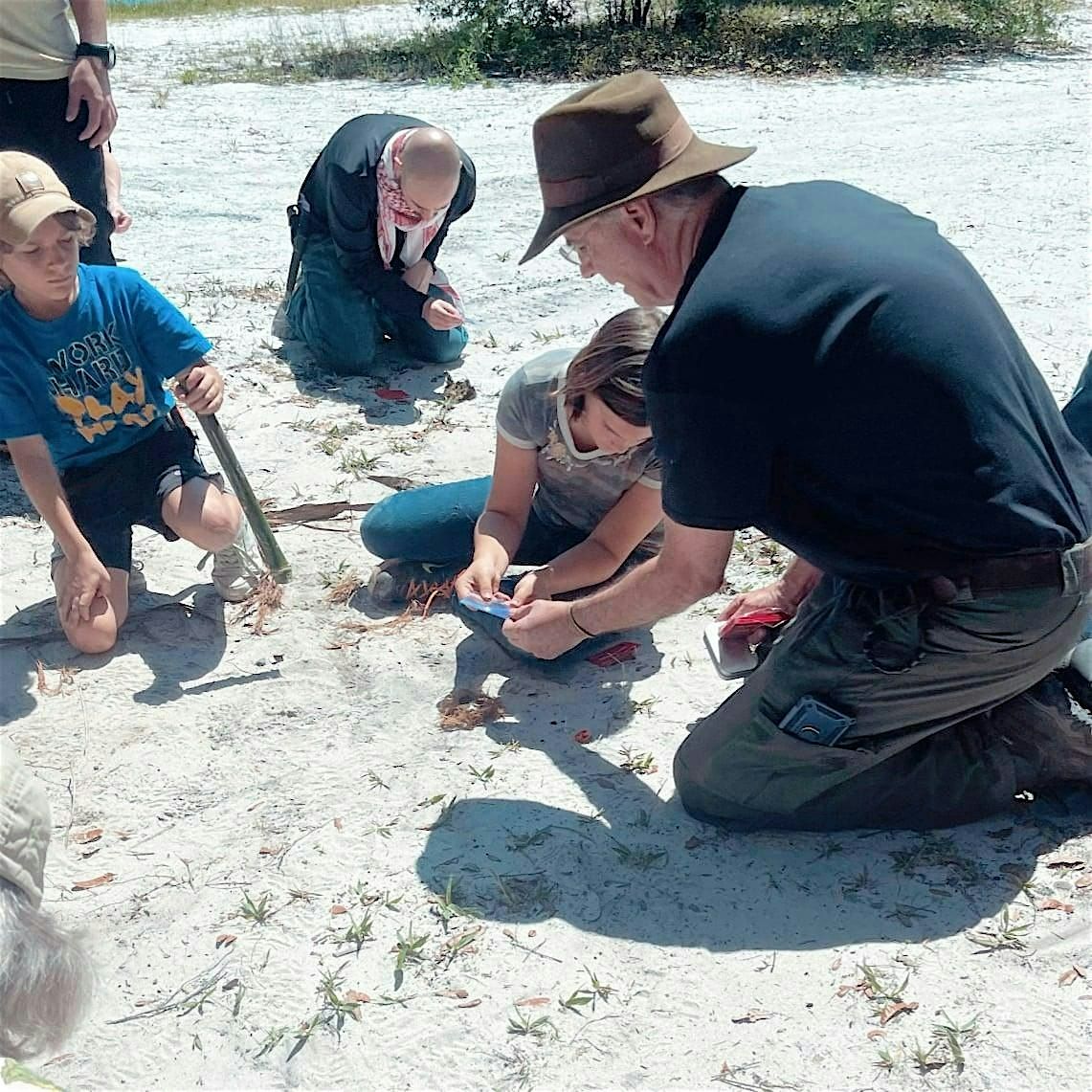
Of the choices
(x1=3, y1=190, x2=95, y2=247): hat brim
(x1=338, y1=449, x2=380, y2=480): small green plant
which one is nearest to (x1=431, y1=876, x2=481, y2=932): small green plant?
(x1=3, y1=190, x2=95, y2=247): hat brim

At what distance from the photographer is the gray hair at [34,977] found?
1280mm

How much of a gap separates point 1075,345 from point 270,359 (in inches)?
112

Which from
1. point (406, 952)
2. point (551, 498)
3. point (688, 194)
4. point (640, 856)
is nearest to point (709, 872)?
point (640, 856)

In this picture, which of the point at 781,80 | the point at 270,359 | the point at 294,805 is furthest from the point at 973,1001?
the point at 781,80

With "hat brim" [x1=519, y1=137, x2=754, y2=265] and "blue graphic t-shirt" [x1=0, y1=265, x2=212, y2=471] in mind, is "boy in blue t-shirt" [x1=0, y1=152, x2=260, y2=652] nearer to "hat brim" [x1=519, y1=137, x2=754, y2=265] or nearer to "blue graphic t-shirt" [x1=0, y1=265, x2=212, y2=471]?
"blue graphic t-shirt" [x1=0, y1=265, x2=212, y2=471]

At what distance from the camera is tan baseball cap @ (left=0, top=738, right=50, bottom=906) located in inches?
50.1

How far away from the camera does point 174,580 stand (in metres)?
3.43

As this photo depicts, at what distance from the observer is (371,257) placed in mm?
4551

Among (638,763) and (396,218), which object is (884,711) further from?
(396,218)

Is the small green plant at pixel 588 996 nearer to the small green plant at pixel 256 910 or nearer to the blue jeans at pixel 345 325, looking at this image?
the small green plant at pixel 256 910

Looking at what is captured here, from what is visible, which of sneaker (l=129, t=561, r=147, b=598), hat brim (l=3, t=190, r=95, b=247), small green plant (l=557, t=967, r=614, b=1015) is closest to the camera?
small green plant (l=557, t=967, r=614, b=1015)

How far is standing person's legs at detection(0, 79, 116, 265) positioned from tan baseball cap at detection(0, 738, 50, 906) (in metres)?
2.68

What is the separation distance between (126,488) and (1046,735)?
7.28ft

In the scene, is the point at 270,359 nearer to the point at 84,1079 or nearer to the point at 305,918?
the point at 305,918
